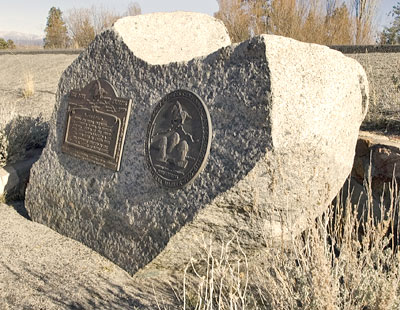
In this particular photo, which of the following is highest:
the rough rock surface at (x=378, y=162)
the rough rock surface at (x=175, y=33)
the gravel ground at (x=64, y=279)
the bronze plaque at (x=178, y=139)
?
the rough rock surface at (x=175, y=33)

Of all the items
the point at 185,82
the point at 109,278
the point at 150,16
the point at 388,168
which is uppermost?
the point at 150,16

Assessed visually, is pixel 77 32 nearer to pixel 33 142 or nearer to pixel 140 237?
pixel 33 142

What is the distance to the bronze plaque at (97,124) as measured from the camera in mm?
3512

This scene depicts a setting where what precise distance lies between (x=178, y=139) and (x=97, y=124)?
98cm

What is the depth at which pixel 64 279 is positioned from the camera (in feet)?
10.5

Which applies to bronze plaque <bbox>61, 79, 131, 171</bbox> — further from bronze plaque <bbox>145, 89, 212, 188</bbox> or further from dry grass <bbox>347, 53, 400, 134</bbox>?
dry grass <bbox>347, 53, 400, 134</bbox>

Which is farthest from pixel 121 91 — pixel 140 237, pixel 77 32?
pixel 77 32

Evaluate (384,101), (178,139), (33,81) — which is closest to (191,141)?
(178,139)

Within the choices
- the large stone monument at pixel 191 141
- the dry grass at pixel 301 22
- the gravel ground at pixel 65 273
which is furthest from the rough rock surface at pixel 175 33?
the dry grass at pixel 301 22

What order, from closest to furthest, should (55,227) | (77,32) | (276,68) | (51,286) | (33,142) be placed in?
(276,68)
(51,286)
(55,227)
(33,142)
(77,32)

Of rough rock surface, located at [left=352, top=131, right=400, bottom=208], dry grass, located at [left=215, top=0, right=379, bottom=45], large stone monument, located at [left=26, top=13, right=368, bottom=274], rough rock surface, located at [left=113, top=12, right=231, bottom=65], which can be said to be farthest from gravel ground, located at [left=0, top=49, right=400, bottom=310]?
dry grass, located at [left=215, top=0, right=379, bottom=45]

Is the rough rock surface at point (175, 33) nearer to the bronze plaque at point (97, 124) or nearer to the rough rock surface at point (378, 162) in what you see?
the bronze plaque at point (97, 124)

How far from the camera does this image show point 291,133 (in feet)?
8.84

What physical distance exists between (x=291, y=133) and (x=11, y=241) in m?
2.46
